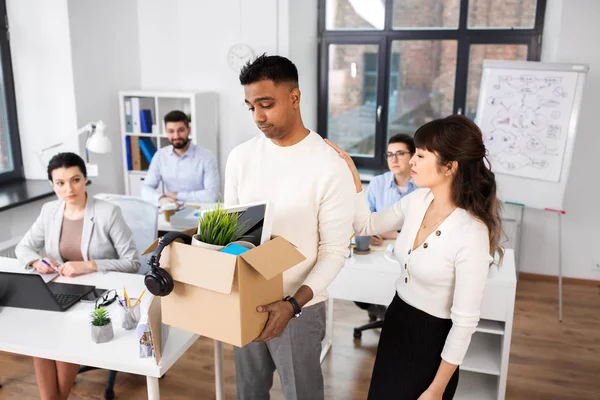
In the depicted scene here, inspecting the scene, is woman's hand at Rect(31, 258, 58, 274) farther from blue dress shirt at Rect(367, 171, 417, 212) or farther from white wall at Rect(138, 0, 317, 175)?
white wall at Rect(138, 0, 317, 175)

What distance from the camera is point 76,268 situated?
251 cm

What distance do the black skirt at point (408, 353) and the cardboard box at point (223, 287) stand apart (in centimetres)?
55

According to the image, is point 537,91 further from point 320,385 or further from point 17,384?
point 17,384

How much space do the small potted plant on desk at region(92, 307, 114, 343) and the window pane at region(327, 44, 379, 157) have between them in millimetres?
3739

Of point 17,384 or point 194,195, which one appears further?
point 194,195

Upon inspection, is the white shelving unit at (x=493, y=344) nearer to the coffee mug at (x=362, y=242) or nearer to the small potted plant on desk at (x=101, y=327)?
the coffee mug at (x=362, y=242)

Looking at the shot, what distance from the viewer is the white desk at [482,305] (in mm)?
2453

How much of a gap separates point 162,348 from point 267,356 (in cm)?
40

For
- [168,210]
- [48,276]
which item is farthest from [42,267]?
[168,210]

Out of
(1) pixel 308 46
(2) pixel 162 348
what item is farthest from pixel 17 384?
(1) pixel 308 46

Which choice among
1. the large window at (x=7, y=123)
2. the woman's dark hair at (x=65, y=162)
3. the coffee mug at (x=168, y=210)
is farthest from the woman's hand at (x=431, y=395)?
the large window at (x=7, y=123)

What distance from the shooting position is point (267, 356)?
1.78m

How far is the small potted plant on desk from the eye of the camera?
1925 millimetres

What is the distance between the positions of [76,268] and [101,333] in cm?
69
